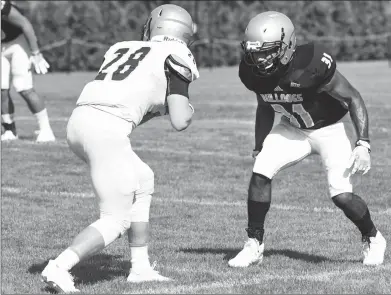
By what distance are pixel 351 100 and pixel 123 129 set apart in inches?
61.3

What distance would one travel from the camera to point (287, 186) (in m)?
9.52

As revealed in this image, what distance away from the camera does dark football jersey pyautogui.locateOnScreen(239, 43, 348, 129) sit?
20.2 ft

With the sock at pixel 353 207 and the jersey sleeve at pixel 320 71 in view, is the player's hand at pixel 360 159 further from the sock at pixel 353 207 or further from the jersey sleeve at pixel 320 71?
the jersey sleeve at pixel 320 71

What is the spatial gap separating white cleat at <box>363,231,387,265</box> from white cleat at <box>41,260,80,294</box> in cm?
197

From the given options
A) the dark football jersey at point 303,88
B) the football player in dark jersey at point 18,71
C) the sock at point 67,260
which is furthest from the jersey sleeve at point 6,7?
the sock at point 67,260

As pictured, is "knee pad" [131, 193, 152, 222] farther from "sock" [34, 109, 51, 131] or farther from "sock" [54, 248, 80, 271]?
"sock" [34, 109, 51, 131]

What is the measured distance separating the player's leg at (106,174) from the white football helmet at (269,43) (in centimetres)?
109

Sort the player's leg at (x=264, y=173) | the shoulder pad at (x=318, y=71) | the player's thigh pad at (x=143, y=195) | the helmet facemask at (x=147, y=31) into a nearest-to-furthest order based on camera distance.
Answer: the player's thigh pad at (x=143, y=195), the helmet facemask at (x=147, y=31), the shoulder pad at (x=318, y=71), the player's leg at (x=264, y=173)

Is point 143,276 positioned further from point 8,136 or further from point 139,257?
point 8,136

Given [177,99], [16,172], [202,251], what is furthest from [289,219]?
[16,172]

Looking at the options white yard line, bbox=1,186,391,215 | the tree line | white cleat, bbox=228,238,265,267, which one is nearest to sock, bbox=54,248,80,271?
white cleat, bbox=228,238,265,267

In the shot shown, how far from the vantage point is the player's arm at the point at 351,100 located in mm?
6133

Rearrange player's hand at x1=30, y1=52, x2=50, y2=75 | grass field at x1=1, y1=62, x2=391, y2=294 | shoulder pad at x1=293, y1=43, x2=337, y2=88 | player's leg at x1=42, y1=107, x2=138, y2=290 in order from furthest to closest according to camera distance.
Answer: player's hand at x1=30, y1=52, x2=50, y2=75
shoulder pad at x1=293, y1=43, x2=337, y2=88
grass field at x1=1, y1=62, x2=391, y2=294
player's leg at x1=42, y1=107, x2=138, y2=290

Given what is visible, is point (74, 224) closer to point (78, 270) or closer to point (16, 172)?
point (78, 270)
